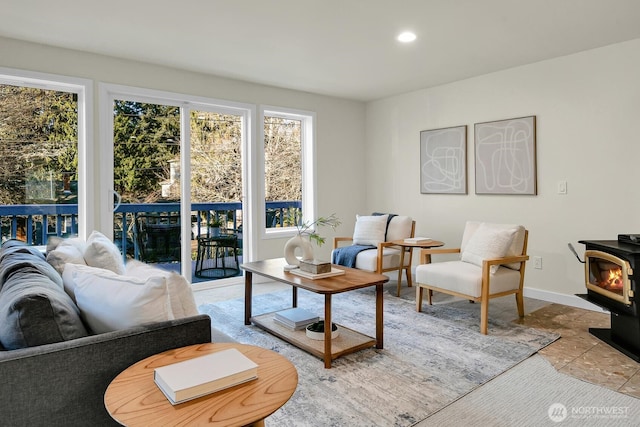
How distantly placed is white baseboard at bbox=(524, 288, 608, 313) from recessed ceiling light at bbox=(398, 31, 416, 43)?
279 cm

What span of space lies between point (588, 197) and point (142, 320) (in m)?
3.95

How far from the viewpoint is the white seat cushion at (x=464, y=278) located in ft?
10.5

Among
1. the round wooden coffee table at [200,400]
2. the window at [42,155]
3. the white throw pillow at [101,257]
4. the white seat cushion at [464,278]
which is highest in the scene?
the window at [42,155]

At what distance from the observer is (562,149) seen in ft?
12.9

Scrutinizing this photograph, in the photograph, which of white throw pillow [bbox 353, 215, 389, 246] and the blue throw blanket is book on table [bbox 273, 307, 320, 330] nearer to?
the blue throw blanket

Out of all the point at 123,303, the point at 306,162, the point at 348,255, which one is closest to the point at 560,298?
the point at 348,255

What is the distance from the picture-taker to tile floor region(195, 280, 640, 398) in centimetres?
240

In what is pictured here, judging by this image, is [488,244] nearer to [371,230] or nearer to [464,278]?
[464,278]

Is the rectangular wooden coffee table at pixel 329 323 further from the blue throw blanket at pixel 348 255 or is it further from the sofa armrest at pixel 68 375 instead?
the sofa armrest at pixel 68 375

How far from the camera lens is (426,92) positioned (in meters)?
5.12

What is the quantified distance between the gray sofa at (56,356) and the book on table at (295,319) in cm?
167

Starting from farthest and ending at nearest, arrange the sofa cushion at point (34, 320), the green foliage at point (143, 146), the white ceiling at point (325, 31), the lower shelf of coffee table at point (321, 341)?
the green foliage at point (143, 146) → the white ceiling at point (325, 31) → the lower shelf of coffee table at point (321, 341) → the sofa cushion at point (34, 320)

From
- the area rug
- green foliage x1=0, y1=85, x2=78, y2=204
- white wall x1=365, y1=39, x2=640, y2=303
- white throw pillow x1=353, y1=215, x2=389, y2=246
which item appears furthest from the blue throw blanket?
green foliage x1=0, y1=85, x2=78, y2=204

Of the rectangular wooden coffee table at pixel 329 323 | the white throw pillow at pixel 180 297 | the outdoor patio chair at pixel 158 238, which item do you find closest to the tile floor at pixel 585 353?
the rectangular wooden coffee table at pixel 329 323
